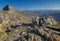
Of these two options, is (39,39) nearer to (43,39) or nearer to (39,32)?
(43,39)

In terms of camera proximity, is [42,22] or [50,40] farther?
[42,22]

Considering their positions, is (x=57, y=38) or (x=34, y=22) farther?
(x=34, y=22)

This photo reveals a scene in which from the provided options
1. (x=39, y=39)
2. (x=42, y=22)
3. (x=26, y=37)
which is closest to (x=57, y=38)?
(x=39, y=39)

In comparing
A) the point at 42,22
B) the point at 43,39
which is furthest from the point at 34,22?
the point at 43,39

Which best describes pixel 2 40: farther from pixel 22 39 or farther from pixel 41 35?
pixel 41 35

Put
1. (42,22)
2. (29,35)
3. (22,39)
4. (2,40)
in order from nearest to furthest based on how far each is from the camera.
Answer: (22,39) → (29,35) → (2,40) → (42,22)

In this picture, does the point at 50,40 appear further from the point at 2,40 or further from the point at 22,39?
the point at 2,40

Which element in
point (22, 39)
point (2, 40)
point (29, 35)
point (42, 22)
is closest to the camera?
point (22, 39)

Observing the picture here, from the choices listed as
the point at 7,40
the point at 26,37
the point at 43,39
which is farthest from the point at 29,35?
the point at 7,40
